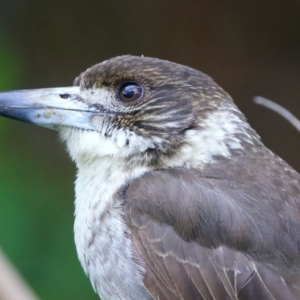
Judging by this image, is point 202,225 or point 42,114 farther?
point 42,114

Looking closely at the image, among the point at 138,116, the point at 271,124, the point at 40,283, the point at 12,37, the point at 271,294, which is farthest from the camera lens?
the point at 271,124

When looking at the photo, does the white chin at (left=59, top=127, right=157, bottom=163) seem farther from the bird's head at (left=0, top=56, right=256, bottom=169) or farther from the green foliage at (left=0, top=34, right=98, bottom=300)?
the green foliage at (left=0, top=34, right=98, bottom=300)

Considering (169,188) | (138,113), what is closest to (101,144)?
(138,113)

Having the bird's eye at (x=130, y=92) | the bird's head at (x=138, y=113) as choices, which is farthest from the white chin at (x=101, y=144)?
the bird's eye at (x=130, y=92)

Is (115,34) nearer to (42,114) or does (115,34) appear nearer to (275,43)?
(275,43)

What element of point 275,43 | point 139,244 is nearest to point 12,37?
point 275,43

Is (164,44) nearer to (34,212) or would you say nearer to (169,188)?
(34,212)

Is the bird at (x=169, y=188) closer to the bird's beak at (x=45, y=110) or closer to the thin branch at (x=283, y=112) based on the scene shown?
the bird's beak at (x=45, y=110)

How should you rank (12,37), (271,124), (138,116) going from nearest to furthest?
(138,116), (12,37), (271,124)
